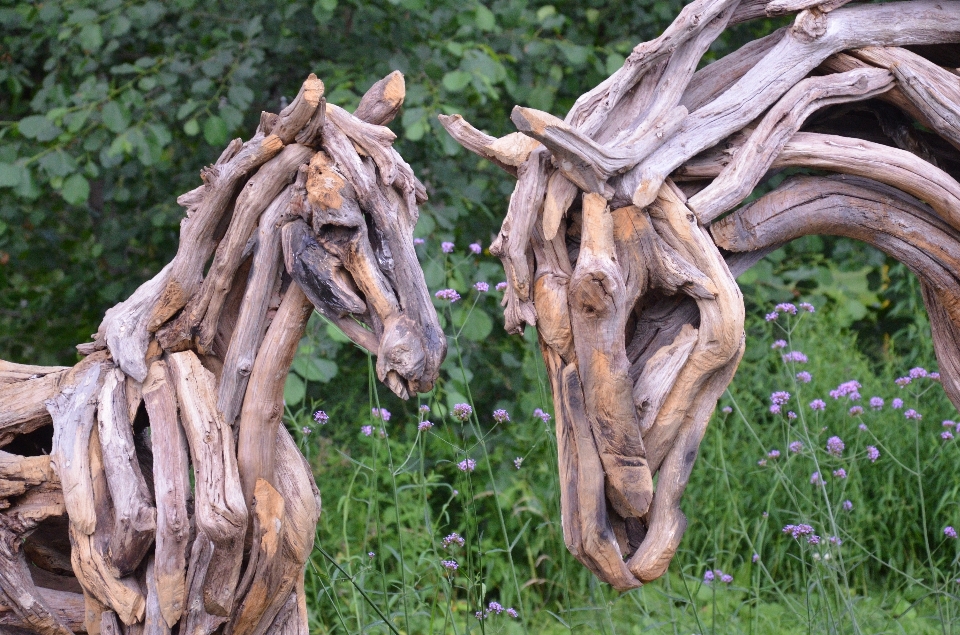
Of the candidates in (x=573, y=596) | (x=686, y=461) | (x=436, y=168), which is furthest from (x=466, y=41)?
(x=686, y=461)

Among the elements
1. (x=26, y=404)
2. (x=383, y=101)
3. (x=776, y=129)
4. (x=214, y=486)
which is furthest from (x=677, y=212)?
(x=26, y=404)

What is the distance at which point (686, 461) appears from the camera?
5.25 feet

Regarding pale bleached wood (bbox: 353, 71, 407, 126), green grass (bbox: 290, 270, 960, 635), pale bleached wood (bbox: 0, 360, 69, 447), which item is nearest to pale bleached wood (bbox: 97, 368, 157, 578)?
pale bleached wood (bbox: 0, 360, 69, 447)

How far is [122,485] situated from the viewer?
5.33ft

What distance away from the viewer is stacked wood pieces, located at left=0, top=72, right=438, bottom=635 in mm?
1536

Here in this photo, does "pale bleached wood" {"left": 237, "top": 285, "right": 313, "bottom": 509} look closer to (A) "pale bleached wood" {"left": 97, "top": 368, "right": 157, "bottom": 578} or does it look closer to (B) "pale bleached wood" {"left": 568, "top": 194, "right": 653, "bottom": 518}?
(A) "pale bleached wood" {"left": 97, "top": 368, "right": 157, "bottom": 578}

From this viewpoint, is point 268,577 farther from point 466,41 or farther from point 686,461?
point 466,41

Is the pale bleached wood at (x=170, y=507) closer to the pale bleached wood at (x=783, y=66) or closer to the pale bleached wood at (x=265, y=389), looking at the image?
the pale bleached wood at (x=265, y=389)

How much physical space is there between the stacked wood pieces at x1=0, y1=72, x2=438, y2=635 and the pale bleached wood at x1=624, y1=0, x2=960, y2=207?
396mm

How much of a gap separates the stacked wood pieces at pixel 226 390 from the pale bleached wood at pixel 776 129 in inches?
19.6

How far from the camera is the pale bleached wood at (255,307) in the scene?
5.25ft

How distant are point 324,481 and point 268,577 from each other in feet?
6.54

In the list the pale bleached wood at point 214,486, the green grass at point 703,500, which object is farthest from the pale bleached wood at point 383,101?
the green grass at point 703,500

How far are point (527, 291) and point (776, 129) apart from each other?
50 centimetres
